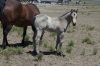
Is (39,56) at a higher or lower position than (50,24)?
lower

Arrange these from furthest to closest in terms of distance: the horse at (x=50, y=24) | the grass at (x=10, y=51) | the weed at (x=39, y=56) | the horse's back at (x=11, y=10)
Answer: the horse's back at (x=11, y=10)
the horse at (x=50, y=24)
the grass at (x=10, y=51)
the weed at (x=39, y=56)

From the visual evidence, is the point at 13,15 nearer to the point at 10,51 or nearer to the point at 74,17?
the point at 10,51

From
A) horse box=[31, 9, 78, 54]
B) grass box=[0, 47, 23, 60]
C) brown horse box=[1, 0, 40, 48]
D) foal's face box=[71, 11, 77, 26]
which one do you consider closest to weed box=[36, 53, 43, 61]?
horse box=[31, 9, 78, 54]

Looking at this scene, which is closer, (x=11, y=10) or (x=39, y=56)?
(x=39, y=56)

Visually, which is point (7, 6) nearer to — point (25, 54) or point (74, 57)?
point (25, 54)

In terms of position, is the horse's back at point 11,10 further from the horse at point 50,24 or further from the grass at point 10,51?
the grass at point 10,51

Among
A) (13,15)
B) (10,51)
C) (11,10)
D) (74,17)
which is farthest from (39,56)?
(11,10)

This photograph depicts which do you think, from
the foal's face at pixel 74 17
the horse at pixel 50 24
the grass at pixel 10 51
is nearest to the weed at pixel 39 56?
the horse at pixel 50 24

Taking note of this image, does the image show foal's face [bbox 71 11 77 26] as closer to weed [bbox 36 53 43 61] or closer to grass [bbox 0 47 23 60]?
weed [bbox 36 53 43 61]

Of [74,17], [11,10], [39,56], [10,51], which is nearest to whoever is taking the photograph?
[39,56]

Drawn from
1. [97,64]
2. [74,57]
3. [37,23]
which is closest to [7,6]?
[37,23]

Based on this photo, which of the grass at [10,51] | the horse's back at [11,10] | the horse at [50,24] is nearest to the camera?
the grass at [10,51]

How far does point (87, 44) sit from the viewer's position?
13.6 m

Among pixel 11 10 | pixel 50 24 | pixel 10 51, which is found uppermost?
pixel 11 10
